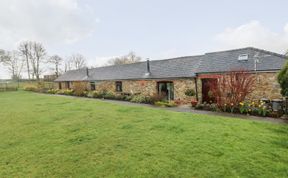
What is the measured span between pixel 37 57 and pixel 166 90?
39.4 m

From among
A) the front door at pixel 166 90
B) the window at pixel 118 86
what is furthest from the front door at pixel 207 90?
the window at pixel 118 86

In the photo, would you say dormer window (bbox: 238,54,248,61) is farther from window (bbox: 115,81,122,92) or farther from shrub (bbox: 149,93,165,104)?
window (bbox: 115,81,122,92)

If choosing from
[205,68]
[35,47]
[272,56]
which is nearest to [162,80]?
[205,68]

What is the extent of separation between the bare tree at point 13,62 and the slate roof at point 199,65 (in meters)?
28.8

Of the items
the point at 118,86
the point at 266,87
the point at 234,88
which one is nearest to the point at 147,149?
the point at 234,88

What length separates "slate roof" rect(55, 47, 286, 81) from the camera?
11587 millimetres

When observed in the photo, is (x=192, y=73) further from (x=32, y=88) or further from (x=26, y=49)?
(x=26, y=49)

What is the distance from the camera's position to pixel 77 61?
53.4 m

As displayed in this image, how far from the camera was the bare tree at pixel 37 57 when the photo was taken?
43.6 m

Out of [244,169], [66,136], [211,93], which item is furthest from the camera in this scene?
[211,93]

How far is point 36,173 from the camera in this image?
14.0 feet

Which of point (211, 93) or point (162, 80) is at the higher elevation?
point (162, 80)

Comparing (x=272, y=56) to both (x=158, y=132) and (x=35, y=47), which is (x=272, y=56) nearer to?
(x=158, y=132)

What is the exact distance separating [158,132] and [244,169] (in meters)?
3.40
